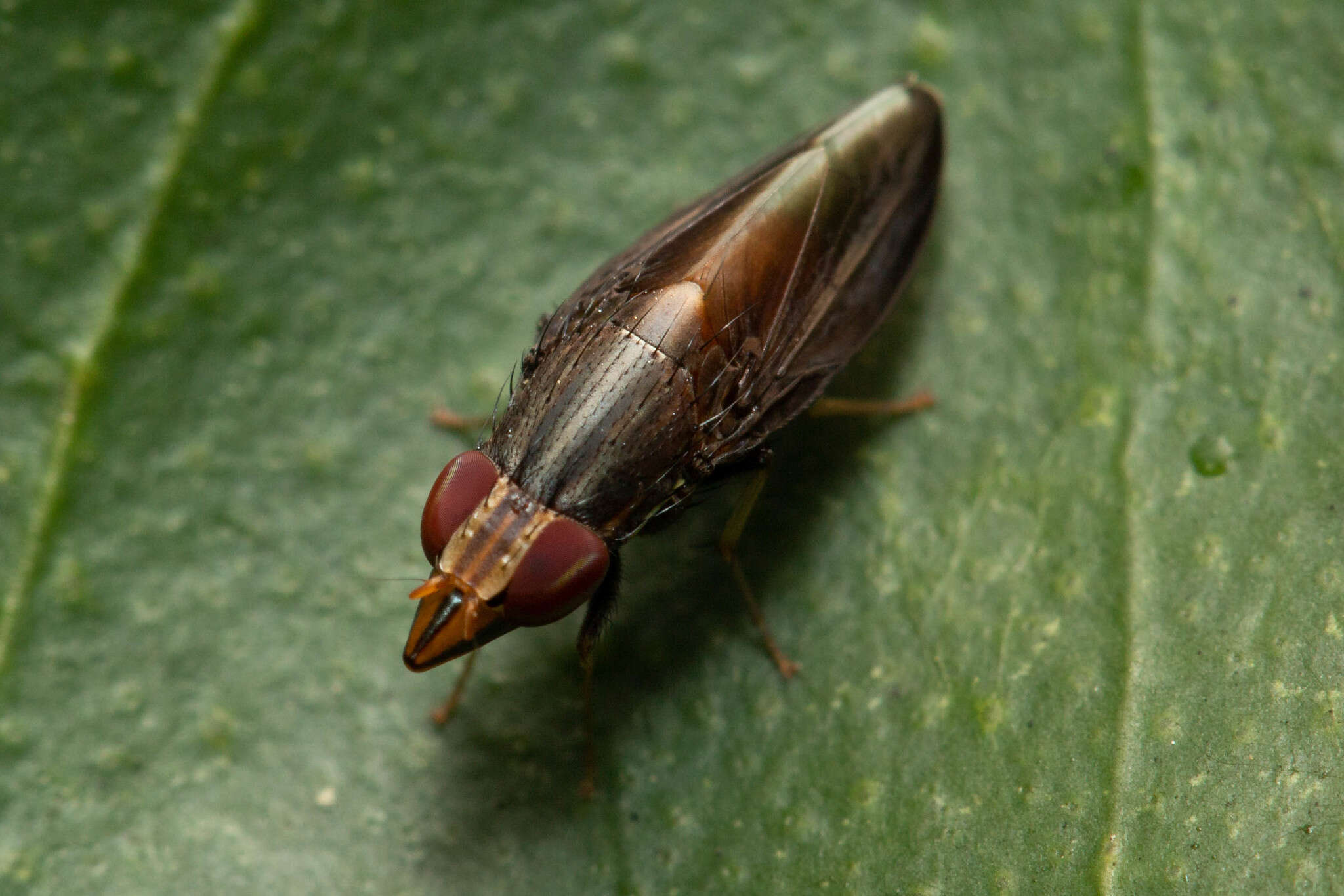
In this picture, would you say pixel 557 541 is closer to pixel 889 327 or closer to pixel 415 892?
pixel 415 892

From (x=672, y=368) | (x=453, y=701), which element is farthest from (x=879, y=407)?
(x=453, y=701)

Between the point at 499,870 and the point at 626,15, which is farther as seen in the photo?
the point at 626,15

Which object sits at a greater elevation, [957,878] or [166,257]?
[166,257]

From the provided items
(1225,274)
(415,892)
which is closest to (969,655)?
(1225,274)

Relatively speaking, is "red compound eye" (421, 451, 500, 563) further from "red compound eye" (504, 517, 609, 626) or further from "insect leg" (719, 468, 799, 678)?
"insect leg" (719, 468, 799, 678)

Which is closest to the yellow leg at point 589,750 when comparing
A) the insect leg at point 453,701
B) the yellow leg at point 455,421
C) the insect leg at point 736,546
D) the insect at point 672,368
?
the insect at point 672,368

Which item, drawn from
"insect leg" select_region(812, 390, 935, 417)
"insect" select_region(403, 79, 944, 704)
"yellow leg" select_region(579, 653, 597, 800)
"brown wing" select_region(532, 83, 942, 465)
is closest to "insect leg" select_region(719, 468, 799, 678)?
"insect" select_region(403, 79, 944, 704)
